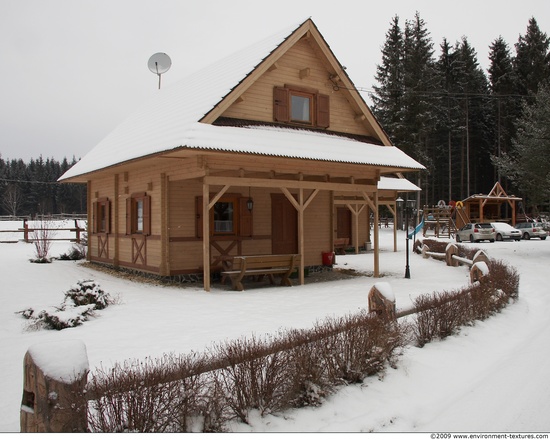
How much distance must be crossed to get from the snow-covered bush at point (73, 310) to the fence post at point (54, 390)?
5191 mm

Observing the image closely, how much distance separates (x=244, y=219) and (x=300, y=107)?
165 inches

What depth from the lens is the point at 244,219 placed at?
1611 cm

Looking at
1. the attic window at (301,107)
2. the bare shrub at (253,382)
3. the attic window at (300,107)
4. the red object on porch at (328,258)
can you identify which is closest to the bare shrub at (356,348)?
the bare shrub at (253,382)

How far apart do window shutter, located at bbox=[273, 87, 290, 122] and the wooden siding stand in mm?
128

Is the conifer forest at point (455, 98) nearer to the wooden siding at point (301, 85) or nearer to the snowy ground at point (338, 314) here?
the wooden siding at point (301, 85)

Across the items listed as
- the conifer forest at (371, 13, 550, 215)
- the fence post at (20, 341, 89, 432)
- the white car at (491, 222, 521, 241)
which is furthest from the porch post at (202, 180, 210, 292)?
the conifer forest at (371, 13, 550, 215)

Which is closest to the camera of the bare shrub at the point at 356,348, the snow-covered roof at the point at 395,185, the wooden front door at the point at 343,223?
the bare shrub at the point at 356,348

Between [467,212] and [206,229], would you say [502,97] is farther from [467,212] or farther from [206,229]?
[206,229]

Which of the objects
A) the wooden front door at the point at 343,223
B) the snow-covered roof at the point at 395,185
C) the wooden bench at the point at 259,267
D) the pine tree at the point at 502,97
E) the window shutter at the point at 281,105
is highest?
the pine tree at the point at 502,97

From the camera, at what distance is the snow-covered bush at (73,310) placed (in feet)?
29.7

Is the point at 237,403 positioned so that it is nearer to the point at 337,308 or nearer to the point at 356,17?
the point at 337,308

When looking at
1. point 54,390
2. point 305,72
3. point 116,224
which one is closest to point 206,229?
point 305,72

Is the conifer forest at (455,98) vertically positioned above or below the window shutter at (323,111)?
above

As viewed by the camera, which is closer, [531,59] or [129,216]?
[129,216]
